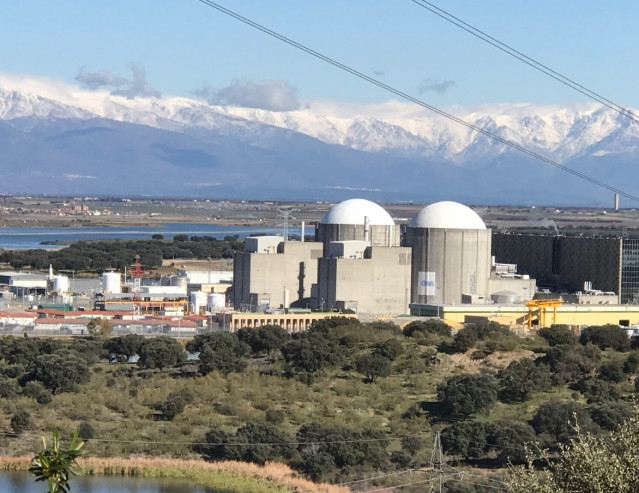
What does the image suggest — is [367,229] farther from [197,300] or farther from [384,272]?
[197,300]

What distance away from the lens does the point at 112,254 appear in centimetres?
11050

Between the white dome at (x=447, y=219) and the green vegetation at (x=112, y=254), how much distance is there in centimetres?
3856

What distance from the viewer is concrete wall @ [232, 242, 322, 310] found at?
65062 mm

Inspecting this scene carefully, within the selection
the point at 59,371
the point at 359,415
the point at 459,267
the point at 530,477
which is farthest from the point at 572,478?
the point at 459,267

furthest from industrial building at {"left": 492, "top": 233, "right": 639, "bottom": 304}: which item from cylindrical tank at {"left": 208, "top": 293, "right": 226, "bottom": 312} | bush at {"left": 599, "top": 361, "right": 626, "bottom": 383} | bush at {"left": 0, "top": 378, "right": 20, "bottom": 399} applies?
bush at {"left": 0, "top": 378, "right": 20, "bottom": 399}

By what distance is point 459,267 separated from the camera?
2554 inches

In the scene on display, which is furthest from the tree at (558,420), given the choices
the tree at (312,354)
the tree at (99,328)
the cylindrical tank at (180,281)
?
the cylindrical tank at (180,281)

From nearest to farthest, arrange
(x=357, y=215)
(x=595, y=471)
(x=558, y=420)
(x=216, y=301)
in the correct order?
(x=595, y=471) < (x=558, y=420) < (x=216, y=301) < (x=357, y=215)

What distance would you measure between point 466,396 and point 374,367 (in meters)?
5.59

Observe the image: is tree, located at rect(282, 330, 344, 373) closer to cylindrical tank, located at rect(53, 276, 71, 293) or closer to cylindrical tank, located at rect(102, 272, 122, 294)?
cylindrical tank, located at rect(102, 272, 122, 294)

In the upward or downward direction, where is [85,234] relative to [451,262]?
upward

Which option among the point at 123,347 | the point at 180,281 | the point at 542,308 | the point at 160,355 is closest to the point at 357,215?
the point at 542,308

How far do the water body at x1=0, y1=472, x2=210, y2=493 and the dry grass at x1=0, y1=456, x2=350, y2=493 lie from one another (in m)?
0.40

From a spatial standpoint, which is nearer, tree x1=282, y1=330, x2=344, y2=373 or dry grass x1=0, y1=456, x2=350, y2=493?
dry grass x1=0, y1=456, x2=350, y2=493
